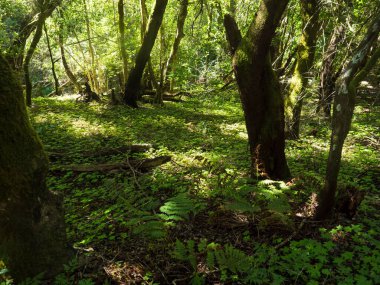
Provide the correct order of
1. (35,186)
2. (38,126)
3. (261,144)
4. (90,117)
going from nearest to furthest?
(35,186)
(261,144)
(38,126)
(90,117)

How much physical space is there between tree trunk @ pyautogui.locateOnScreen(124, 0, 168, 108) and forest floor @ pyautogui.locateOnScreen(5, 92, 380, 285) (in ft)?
13.4

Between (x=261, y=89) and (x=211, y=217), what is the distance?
1.97 meters

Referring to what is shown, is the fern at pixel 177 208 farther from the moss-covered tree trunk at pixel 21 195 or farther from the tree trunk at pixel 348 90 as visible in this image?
the tree trunk at pixel 348 90

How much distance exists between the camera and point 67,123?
413 inches

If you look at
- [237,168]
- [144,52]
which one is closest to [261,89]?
[237,168]

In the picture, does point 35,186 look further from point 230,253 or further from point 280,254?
point 280,254

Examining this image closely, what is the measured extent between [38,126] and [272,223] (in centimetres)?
815

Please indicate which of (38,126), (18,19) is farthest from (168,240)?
(18,19)

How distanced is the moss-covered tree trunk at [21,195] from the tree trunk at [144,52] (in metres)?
9.00

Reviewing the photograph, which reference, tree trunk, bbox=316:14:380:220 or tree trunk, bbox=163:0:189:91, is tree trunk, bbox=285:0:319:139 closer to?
tree trunk, bbox=316:14:380:220

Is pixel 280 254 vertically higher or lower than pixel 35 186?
lower

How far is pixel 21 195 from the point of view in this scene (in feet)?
9.75

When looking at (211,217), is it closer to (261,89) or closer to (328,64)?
(261,89)

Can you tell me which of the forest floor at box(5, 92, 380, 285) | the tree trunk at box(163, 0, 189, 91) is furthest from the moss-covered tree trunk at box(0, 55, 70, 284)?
the tree trunk at box(163, 0, 189, 91)
